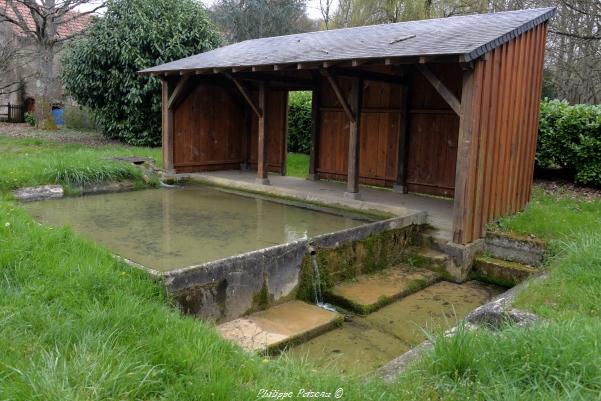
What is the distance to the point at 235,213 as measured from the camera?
6.92 metres


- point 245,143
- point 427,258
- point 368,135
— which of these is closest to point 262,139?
point 368,135

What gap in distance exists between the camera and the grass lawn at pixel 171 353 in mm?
2434

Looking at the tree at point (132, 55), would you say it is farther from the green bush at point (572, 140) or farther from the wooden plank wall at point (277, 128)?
the green bush at point (572, 140)

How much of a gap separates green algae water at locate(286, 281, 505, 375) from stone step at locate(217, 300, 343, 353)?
0.08m

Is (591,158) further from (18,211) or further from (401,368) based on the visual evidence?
(18,211)

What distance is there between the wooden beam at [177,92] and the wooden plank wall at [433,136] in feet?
13.0

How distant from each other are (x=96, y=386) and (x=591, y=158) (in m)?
7.89

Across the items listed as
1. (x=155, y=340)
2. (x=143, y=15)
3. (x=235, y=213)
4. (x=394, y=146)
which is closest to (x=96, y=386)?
(x=155, y=340)

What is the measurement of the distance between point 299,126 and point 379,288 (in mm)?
7864

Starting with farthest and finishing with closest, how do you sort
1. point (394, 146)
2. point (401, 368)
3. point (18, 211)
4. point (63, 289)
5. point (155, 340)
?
point (394, 146), point (18, 211), point (63, 289), point (401, 368), point (155, 340)

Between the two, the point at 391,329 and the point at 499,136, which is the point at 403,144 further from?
the point at 391,329

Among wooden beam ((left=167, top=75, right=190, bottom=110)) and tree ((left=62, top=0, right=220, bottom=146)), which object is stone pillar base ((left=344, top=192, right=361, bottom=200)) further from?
tree ((left=62, top=0, right=220, bottom=146))

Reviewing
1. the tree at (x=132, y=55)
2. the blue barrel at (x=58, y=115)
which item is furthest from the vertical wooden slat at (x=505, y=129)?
the blue barrel at (x=58, y=115)

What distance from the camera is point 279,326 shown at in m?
4.34
